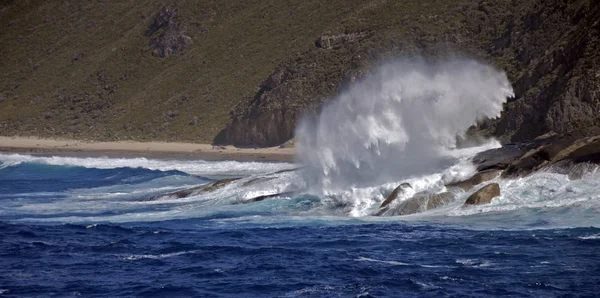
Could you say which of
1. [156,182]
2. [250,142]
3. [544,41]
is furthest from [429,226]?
[250,142]

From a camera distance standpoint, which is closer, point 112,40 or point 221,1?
point 221,1

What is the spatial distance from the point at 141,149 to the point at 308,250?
42.2 meters

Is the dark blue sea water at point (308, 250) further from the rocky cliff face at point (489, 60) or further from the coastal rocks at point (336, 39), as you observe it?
the coastal rocks at point (336, 39)

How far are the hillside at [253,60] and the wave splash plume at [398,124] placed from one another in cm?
262

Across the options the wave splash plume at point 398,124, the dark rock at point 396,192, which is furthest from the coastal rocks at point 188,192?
the dark rock at point 396,192

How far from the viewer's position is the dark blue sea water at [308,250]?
13.0m

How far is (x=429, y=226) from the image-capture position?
17.6 m

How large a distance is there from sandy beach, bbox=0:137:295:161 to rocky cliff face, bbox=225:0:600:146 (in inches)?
88.1

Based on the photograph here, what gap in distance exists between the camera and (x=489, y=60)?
4428 centimetres

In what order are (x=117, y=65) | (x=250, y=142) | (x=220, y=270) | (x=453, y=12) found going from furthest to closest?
1. (x=117, y=65)
2. (x=453, y=12)
3. (x=250, y=142)
4. (x=220, y=270)

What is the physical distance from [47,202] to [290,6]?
161 ft

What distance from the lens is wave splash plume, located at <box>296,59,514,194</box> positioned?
25.0 metres

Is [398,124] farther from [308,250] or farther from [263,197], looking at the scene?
[308,250]

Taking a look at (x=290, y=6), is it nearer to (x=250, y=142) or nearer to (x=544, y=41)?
(x=250, y=142)
